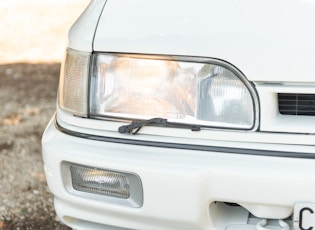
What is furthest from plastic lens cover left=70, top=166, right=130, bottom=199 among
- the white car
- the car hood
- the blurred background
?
the blurred background

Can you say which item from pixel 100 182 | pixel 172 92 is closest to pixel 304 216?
pixel 172 92

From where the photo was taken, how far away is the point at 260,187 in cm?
178

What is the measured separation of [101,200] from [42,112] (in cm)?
290

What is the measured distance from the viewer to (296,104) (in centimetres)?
187

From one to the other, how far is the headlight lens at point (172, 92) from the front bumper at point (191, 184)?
0.12 metres

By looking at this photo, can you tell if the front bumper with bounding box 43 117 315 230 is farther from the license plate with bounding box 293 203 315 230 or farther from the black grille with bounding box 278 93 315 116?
the black grille with bounding box 278 93 315 116

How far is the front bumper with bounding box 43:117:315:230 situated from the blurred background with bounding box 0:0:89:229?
1.27 meters

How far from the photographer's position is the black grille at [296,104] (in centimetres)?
186

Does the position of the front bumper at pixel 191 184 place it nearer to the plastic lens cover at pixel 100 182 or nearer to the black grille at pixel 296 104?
the plastic lens cover at pixel 100 182

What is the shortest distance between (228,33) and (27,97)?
3.64m

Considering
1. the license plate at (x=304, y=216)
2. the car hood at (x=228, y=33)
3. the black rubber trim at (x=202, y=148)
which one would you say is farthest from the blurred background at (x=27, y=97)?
the license plate at (x=304, y=216)

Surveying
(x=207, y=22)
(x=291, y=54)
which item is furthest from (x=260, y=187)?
(x=207, y=22)

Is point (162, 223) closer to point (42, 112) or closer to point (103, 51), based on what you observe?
point (103, 51)

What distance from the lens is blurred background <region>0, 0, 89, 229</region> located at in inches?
135
